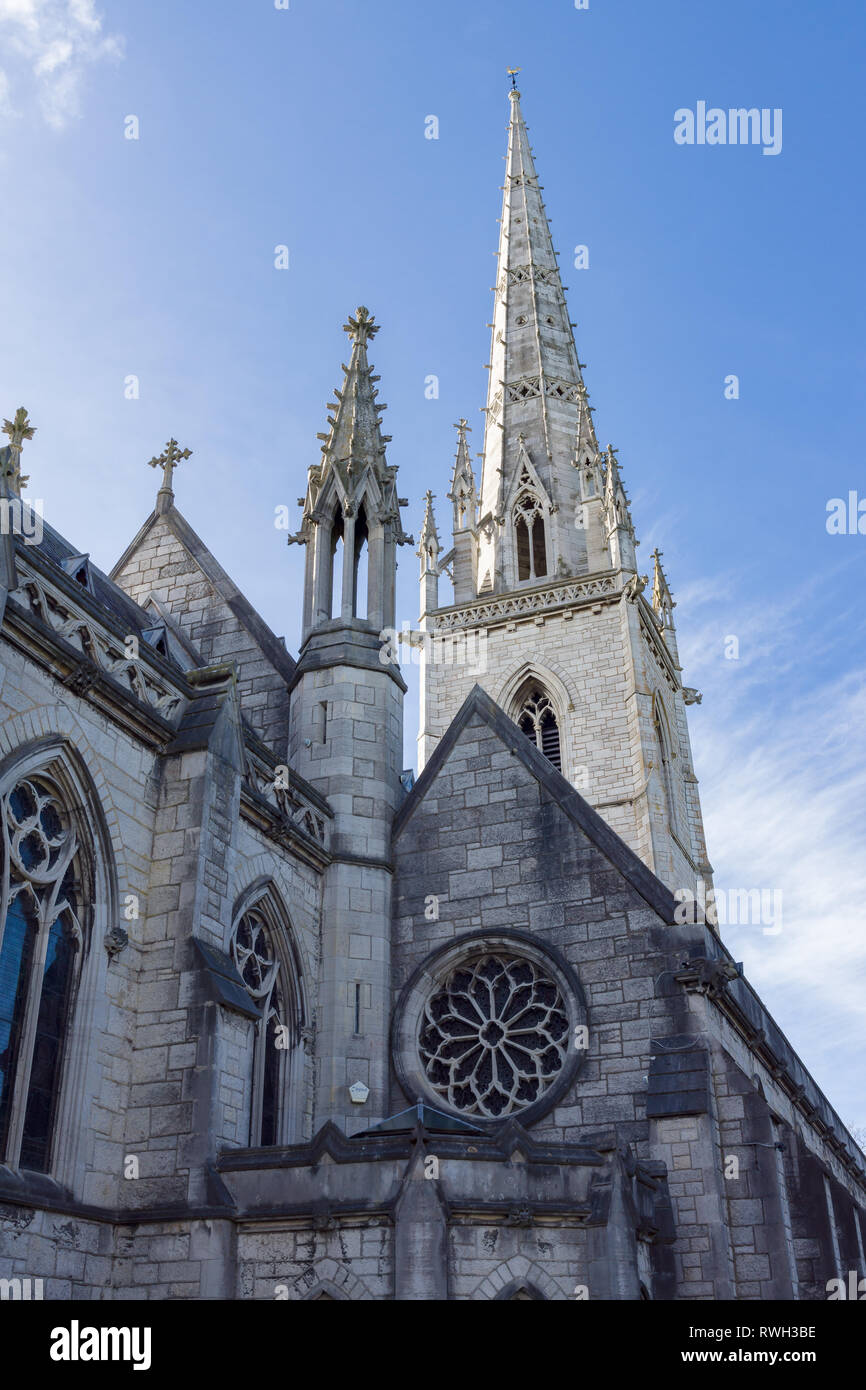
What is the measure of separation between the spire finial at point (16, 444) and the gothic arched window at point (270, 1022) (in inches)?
199

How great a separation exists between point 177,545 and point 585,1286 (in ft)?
42.3

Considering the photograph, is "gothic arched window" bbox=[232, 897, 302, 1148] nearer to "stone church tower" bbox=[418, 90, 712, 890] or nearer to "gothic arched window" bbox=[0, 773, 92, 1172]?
"gothic arched window" bbox=[0, 773, 92, 1172]

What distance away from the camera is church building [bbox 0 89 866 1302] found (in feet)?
33.9

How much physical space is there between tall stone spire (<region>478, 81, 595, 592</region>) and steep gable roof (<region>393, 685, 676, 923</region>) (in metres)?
19.5

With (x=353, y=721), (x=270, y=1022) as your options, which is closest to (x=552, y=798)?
(x=353, y=721)

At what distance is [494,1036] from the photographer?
1473 centimetres

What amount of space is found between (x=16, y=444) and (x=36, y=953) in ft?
15.2

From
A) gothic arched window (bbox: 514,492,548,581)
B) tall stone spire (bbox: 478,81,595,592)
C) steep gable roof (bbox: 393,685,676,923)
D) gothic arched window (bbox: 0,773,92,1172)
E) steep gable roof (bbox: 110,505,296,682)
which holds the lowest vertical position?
gothic arched window (bbox: 0,773,92,1172)

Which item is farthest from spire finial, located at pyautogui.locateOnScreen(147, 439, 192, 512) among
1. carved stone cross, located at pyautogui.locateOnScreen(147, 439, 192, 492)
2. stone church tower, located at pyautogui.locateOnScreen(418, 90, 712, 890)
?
stone church tower, located at pyautogui.locateOnScreen(418, 90, 712, 890)

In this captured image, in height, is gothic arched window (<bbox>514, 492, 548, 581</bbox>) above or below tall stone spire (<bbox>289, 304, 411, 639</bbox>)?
above

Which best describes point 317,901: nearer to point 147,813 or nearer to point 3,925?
point 147,813

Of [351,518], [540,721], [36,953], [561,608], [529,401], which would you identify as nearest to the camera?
[36,953]

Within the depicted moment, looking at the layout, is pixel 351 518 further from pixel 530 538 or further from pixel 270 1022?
pixel 530 538
